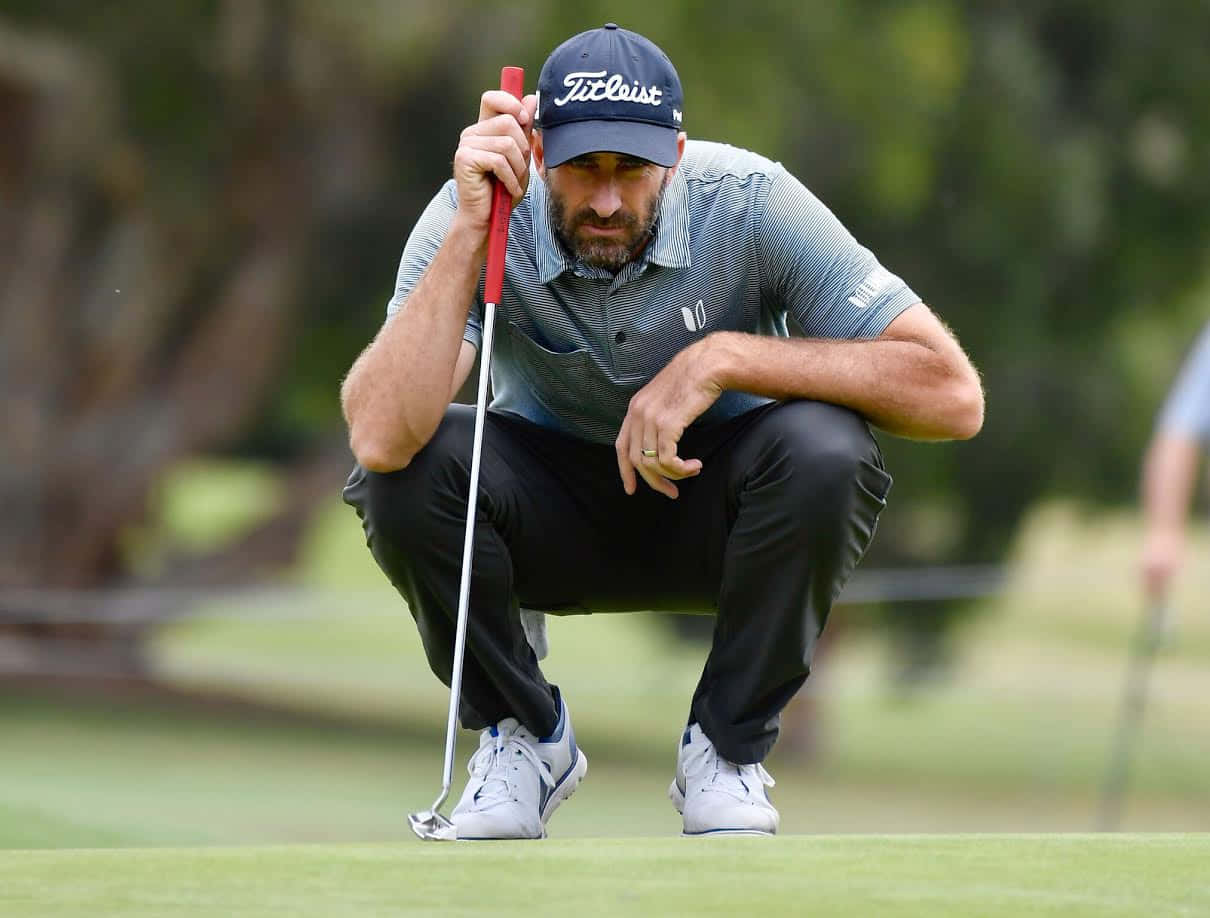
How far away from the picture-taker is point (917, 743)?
17.0m

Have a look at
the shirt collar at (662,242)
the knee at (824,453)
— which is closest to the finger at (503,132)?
the shirt collar at (662,242)

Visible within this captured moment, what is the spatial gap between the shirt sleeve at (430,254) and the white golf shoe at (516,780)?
2.02 ft

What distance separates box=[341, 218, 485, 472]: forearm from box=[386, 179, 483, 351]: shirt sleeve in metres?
0.08

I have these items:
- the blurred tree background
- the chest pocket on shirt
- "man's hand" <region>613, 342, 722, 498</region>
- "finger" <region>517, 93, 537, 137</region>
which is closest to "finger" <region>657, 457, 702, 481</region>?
"man's hand" <region>613, 342, 722, 498</region>

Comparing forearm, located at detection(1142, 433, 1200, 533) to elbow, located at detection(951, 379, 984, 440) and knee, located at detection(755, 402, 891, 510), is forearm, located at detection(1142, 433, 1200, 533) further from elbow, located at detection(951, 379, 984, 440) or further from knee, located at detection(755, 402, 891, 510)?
knee, located at detection(755, 402, 891, 510)

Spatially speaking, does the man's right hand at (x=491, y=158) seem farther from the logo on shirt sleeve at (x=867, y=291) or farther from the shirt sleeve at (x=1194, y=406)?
the shirt sleeve at (x=1194, y=406)

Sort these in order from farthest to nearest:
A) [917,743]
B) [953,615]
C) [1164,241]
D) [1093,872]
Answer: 1. [917,743]
2. [953,615]
3. [1164,241]
4. [1093,872]

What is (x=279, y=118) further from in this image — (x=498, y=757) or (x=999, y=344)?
(x=498, y=757)

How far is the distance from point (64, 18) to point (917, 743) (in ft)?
30.1

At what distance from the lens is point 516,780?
330 centimetres

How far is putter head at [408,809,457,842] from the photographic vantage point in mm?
3064

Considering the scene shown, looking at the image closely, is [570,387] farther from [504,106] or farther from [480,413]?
[504,106]

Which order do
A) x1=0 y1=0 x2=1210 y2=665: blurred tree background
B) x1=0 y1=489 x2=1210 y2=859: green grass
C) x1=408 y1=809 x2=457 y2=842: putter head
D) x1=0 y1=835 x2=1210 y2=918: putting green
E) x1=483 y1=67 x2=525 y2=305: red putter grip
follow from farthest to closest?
1. x1=0 y1=0 x2=1210 y2=665: blurred tree background
2. x1=0 y1=489 x2=1210 y2=859: green grass
3. x1=483 y1=67 x2=525 y2=305: red putter grip
4. x1=408 y1=809 x2=457 y2=842: putter head
5. x1=0 y1=835 x2=1210 y2=918: putting green

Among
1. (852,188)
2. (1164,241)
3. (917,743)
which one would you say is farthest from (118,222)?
(917,743)
